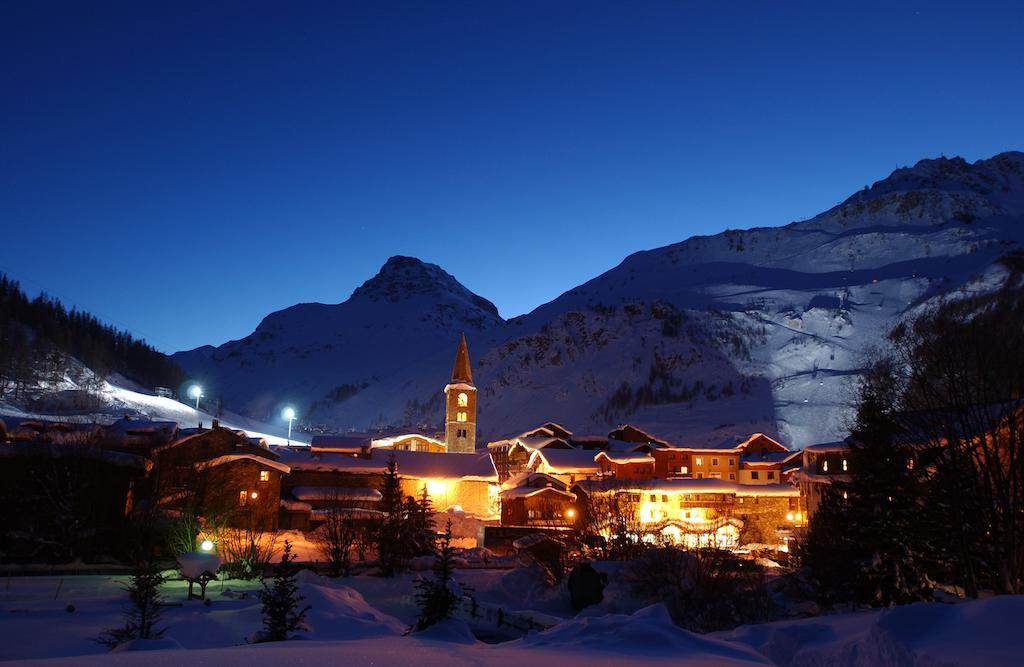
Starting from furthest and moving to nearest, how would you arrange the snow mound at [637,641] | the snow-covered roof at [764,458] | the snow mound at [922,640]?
1. the snow-covered roof at [764,458]
2. the snow mound at [637,641]
3. the snow mound at [922,640]

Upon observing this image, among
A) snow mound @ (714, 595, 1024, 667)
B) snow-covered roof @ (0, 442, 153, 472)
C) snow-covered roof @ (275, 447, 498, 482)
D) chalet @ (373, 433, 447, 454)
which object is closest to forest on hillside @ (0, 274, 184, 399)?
chalet @ (373, 433, 447, 454)

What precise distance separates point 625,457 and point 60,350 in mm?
84277

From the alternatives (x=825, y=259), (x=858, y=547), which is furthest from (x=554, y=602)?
(x=825, y=259)

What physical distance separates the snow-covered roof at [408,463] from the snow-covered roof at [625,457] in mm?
12084

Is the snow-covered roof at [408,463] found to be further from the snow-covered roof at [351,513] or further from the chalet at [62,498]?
the chalet at [62,498]

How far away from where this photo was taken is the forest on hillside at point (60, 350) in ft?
303

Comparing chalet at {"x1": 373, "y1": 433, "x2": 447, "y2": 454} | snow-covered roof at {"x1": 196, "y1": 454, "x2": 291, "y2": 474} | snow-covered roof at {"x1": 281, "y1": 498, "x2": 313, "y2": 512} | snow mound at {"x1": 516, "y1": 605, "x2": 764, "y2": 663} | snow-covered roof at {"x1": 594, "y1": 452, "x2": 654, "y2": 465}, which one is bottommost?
snow mound at {"x1": 516, "y1": 605, "x2": 764, "y2": 663}

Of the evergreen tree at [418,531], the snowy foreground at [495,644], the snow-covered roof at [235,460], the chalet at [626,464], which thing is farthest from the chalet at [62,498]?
the chalet at [626,464]

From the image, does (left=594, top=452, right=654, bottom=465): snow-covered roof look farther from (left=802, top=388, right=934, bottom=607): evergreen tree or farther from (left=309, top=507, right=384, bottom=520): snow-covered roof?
(left=802, top=388, right=934, bottom=607): evergreen tree

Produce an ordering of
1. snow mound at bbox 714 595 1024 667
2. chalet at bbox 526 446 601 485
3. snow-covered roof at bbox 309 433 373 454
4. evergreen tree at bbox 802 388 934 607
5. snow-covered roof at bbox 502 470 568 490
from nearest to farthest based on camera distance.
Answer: snow mound at bbox 714 595 1024 667 < evergreen tree at bbox 802 388 934 607 < snow-covered roof at bbox 502 470 568 490 < snow-covered roof at bbox 309 433 373 454 < chalet at bbox 526 446 601 485

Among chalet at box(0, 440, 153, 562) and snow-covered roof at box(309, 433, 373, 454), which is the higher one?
snow-covered roof at box(309, 433, 373, 454)

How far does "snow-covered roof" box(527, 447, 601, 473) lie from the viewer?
6725cm

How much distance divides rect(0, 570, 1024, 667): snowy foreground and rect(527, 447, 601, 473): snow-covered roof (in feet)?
144

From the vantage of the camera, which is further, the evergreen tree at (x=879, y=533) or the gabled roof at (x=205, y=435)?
the gabled roof at (x=205, y=435)
